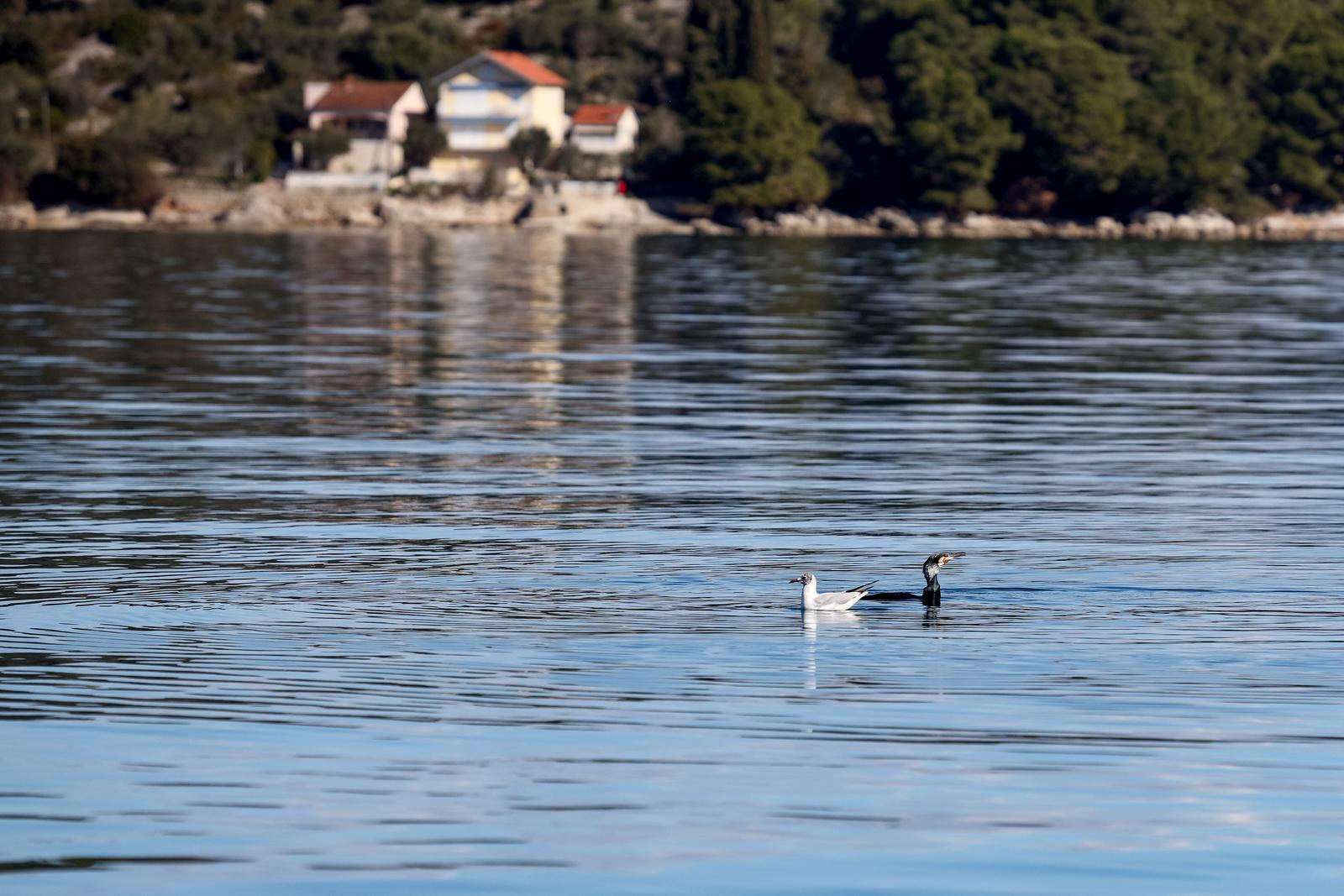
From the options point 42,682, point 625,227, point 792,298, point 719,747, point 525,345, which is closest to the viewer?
point 719,747

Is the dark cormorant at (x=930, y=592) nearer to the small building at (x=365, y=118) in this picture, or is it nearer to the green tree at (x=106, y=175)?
the green tree at (x=106, y=175)

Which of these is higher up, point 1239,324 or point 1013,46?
point 1013,46

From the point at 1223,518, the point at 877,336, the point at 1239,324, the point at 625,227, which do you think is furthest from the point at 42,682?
the point at 625,227

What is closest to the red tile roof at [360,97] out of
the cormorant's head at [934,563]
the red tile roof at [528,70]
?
the red tile roof at [528,70]

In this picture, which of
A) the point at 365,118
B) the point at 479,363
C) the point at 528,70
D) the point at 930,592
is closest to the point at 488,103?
the point at 528,70

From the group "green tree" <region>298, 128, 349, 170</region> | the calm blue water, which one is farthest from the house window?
the calm blue water

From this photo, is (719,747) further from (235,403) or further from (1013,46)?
(1013,46)

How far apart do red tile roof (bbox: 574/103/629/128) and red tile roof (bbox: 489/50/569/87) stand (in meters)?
3.49

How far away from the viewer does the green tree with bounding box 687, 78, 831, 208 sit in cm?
14762

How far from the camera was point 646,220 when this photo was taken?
15438 cm

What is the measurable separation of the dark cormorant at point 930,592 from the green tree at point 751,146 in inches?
5212

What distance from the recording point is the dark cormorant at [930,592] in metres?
15.8

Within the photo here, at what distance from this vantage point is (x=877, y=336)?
49844mm

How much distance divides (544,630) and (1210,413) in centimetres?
2011
